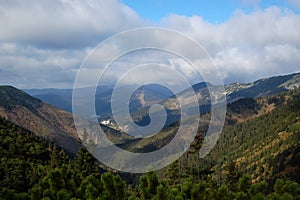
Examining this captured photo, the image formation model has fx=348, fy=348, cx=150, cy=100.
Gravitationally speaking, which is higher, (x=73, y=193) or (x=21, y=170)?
(x=73, y=193)

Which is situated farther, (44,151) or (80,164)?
(44,151)

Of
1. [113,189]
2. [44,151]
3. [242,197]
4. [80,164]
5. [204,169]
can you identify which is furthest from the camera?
[44,151]

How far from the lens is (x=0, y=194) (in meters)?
23.3

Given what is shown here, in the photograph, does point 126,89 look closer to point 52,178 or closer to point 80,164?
point 52,178

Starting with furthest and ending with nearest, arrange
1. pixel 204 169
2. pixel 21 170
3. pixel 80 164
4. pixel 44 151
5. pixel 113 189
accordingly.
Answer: pixel 44 151, pixel 21 170, pixel 80 164, pixel 204 169, pixel 113 189

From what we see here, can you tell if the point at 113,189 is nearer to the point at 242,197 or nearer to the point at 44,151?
the point at 242,197

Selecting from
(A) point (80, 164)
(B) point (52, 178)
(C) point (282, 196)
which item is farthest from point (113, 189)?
(A) point (80, 164)

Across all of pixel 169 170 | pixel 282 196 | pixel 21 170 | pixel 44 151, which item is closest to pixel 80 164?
pixel 169 170

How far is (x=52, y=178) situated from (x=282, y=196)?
16556 millimetres

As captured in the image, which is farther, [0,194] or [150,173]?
[150,173]

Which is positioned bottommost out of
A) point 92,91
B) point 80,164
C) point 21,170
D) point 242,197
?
point 21,170

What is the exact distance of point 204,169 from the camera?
61688mm

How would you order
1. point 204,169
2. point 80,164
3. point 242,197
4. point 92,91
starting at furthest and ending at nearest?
point 80,164 → point 204,169 → point 242,197 → point 92,91

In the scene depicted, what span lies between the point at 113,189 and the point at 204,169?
1505 inches
